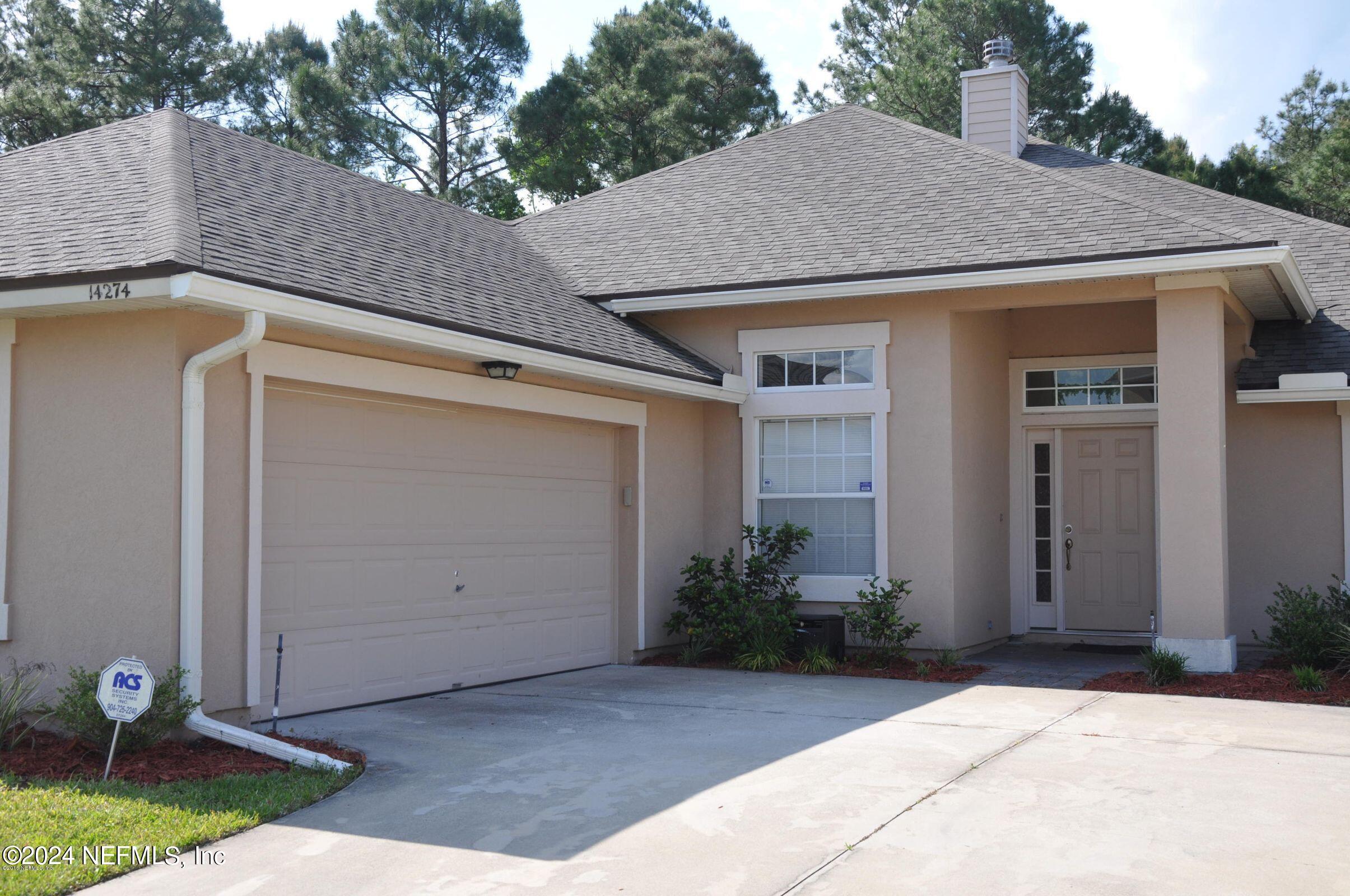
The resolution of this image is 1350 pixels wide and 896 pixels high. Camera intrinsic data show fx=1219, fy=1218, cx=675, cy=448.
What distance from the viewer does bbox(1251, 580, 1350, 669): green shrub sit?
10352mm

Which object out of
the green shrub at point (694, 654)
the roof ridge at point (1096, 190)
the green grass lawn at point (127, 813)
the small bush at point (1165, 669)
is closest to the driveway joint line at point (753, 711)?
the small bush at point (1165, 669)

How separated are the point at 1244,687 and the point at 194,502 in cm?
794

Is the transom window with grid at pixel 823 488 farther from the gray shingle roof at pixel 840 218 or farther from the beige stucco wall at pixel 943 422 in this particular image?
the gray shingle roof at pixel 840 218

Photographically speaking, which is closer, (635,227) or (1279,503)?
(1279,503)

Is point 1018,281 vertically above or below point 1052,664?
above

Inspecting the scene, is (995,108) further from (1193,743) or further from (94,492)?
(94,492)

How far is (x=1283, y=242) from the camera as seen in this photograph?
11.4m

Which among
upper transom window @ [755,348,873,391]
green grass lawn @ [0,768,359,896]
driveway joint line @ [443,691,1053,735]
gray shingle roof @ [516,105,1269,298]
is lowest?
driveway joint line @ [443,691,1053,735]

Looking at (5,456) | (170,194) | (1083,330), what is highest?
(170,194)

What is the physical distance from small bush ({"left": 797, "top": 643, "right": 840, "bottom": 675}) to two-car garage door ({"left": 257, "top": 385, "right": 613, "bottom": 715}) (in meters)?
1.92

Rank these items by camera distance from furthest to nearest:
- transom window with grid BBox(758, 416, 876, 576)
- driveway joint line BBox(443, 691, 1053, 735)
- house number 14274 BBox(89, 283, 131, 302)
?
transom window with grid BBox(758, 416, 876, 576), driveway joint line BBox(443, 691, 1053, 735), house number 14274 BBox(89, 283, 131, 302)

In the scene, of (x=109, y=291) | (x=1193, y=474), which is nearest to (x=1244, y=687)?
(x=1193, y=474)

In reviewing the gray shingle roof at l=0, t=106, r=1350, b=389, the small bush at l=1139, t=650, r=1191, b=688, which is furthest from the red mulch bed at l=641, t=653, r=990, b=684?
the gray shingle roof at l=0, t=106, r=1350, b=389

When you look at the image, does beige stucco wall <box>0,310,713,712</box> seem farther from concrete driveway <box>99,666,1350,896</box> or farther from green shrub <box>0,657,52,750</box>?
concrete driveway <box>99,666,1350,896</box>
